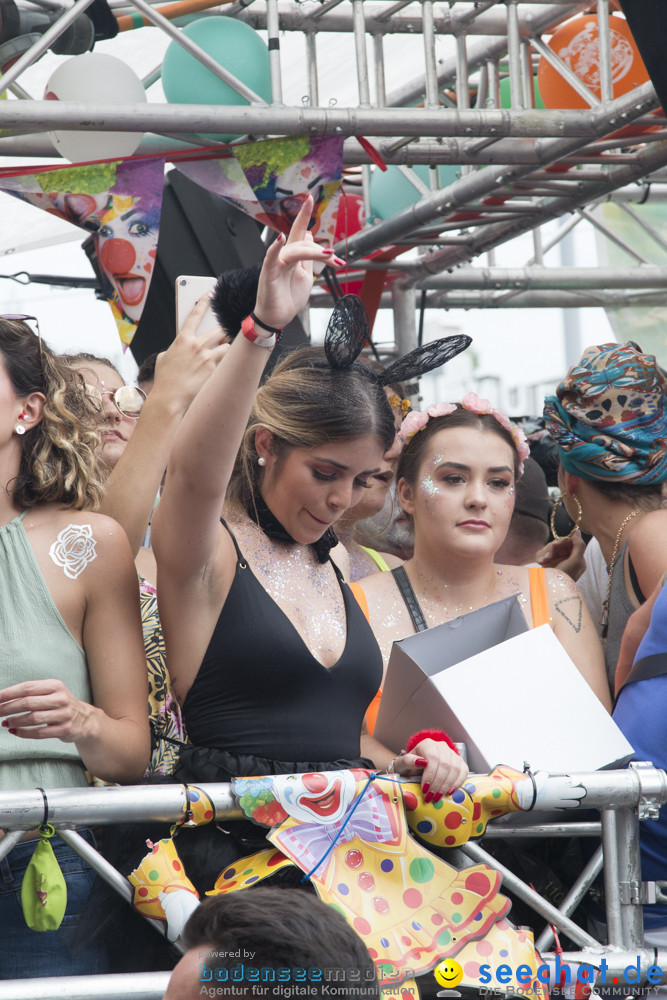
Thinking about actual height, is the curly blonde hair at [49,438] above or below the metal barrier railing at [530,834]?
above

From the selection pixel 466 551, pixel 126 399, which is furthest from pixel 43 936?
pixel 126 399

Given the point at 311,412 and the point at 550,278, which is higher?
the point at 550,278

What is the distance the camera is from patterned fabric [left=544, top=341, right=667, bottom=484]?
2.73 meters

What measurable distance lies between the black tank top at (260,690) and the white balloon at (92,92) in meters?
2.54

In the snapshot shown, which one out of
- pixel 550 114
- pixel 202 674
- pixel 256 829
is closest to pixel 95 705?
pixel 202 674

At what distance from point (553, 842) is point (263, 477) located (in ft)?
3.16

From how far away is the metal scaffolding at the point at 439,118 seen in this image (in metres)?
3.59

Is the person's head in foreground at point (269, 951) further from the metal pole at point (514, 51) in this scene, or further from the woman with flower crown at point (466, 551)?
the metal pole at point (514, 51)

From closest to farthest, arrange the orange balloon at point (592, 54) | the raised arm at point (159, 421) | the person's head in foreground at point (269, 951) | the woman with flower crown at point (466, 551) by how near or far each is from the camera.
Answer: the person's head in foreground at point (269, 951) → the raised arm at point (159, 421) → the woman with flower crown at point (466, 551) → the orange balloon at point (592, 54)

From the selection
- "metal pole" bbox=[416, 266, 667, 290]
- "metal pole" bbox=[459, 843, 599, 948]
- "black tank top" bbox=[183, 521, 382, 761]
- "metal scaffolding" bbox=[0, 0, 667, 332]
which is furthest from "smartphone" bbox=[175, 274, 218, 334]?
"metal pole" bbox=[416, 266, 667, 290]

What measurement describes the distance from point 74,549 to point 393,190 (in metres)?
4.06

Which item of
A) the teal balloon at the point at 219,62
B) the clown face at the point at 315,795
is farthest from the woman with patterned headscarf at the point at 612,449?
the teal balloon at the point at 219,62

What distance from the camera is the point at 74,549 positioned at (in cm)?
185

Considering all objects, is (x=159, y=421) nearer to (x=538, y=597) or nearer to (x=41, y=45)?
(x=538, y=597)
